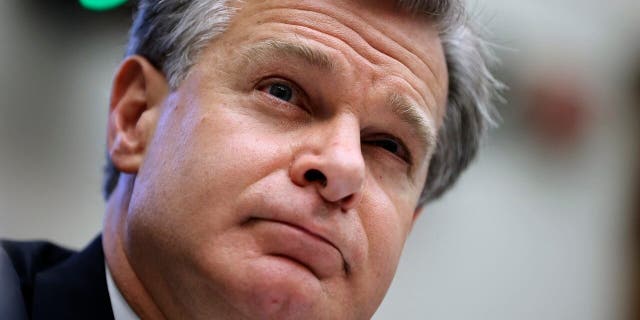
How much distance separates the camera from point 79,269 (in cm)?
180

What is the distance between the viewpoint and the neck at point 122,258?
1732 millimetres

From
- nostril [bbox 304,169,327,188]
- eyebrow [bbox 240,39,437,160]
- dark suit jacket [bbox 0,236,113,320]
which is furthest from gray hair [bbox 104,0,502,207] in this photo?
nostril [bbox 304,169,327,188]

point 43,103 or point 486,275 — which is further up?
point 43,103

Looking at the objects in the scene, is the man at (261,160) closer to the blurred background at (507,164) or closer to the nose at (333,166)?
the nose at (333,166)

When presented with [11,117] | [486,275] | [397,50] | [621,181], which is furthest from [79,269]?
[621,181]

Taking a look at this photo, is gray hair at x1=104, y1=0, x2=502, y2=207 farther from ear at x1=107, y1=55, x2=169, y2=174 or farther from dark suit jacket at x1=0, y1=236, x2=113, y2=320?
dark suit jacket at x1=0, y1=236, x2=113, y2=320

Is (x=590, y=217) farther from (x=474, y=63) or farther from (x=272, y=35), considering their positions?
(x=272, y=35)

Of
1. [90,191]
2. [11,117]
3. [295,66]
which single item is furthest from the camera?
[90,191]

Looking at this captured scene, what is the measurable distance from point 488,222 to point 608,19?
84.2 inches

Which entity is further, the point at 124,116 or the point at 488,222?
the point at 488,222

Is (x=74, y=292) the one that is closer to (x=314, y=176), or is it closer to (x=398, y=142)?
(x=314, y=176)

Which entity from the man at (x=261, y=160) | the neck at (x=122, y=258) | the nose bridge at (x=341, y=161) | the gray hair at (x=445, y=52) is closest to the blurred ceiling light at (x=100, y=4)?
the gray hair at (x=445, y=52)

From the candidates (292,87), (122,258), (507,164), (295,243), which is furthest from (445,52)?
(507,164)

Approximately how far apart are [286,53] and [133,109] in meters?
0.48
